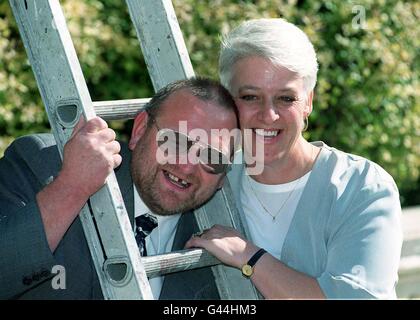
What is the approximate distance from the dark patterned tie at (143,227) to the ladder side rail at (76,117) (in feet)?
1.10

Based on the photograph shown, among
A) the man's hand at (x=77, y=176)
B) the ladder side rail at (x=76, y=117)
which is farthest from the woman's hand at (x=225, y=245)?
the man's hand at (x=77, y=176)

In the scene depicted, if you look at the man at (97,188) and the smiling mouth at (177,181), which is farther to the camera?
the smiling mouth at (177,181)

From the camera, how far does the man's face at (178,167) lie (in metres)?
2.82

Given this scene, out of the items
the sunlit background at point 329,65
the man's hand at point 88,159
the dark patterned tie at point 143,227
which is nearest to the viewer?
the man's hand at point 88,159

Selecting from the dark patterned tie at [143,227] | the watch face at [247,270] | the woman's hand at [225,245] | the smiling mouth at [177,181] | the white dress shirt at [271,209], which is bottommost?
the white dress shirt at [271,209]

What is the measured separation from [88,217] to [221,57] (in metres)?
0.91

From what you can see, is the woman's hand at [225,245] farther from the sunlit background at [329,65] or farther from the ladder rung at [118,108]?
the sunlit background at [329,65]

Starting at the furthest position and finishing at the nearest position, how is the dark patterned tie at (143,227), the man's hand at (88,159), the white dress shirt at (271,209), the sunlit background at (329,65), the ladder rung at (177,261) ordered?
the sunlit background at (329,65) < the white dress shirt at (271,209) < the dark patterned tie at (143,227) < the ladder rung at (177,261) < the man's hand at (88,159)

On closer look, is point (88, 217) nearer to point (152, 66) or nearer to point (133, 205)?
point (133, 205)

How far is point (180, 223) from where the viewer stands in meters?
3.07

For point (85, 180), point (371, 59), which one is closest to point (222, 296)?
point (85, 180)

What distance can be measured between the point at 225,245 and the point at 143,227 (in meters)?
0.27

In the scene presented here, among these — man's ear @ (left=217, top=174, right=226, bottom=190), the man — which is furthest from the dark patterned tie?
man's ear @ (left=217, top=174, right=226, bottom=190)

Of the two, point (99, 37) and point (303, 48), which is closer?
point (303, 48)
